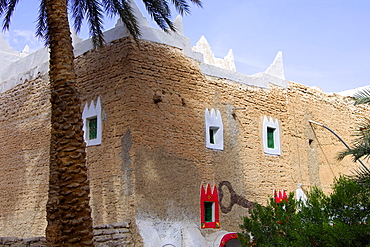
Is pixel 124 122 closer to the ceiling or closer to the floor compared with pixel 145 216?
closer to the ceiling

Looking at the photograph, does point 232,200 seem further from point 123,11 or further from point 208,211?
point 123,11

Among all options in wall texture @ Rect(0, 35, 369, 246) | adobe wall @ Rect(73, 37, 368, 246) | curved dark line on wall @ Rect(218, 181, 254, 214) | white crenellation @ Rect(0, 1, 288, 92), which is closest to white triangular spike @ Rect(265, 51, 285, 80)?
white crenellation @ Rect(0, 1, 288, 92)

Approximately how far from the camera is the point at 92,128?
12539 mm

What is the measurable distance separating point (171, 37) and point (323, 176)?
685 cm

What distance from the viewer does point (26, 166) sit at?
13617mm

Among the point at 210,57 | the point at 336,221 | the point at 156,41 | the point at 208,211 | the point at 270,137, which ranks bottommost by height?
the point at 336,221

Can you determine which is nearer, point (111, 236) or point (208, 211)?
point (111, 236)

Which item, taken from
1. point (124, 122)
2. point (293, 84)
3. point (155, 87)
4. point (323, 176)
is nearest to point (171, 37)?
point (155, 87)

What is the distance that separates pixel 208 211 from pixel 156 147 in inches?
87.4

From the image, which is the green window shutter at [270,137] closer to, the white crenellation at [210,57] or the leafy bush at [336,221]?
the white crenellation at [210,57]

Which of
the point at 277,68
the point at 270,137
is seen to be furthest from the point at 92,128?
the point at 277,68

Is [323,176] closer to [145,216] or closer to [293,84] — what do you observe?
→ [293,84]

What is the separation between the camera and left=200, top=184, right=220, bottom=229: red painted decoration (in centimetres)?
1241

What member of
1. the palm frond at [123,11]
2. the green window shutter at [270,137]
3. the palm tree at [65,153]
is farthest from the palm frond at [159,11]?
→ the green window shutter at [270,137]
